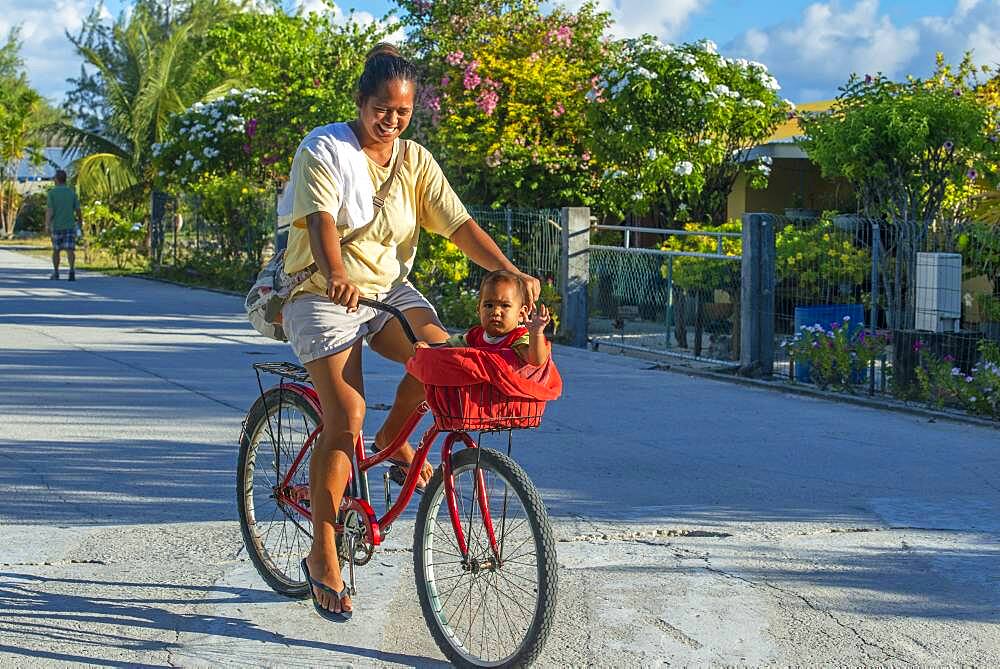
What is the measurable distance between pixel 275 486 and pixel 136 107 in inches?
1206

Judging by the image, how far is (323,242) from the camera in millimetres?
4598

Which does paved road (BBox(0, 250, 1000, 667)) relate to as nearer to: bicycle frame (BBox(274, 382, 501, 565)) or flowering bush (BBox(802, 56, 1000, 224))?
bicycle frame (BBox(274, 382, 501, 565))

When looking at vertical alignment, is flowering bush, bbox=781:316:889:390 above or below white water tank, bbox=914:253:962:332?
below

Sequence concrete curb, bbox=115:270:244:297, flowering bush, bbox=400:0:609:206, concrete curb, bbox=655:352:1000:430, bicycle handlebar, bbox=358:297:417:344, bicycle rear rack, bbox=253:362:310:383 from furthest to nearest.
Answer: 1. concrete curb, bbox=115:270:244:297
2. flowering bush, bbox=400:0:609:206
3. concrete curb, bbox=655:352:1000:430
4. bicycle rear rack, bbox=253:362:310:383
5. bicycle handlebar, bbox=358:297:417:344

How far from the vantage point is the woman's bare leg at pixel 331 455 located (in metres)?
4.78

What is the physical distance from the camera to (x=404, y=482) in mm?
4832

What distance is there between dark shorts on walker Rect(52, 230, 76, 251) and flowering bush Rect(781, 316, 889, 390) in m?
15.4

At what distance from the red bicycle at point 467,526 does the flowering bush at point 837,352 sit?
276 inches

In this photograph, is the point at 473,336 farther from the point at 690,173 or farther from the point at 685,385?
the point at 690,173

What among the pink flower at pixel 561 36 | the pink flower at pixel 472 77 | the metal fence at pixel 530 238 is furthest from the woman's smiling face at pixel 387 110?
the pink flower at pixel 561 36

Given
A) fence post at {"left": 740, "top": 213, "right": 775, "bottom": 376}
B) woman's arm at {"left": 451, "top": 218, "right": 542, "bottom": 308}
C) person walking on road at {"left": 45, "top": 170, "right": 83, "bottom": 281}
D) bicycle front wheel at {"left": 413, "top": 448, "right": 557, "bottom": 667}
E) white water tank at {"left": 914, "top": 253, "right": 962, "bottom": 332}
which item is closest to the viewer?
bicycle front wheel at {"left": 413, "top": 448, "right": 557, "bottom": 667}

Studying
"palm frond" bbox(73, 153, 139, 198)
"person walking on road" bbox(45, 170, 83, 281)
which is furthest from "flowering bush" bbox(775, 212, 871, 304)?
"palm frond" bbox(73, 153, 139, 198)

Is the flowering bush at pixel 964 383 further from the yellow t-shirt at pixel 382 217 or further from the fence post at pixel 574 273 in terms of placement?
the yellow t-shirt at pixel 382 217

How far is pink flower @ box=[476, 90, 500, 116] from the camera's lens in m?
18.1
